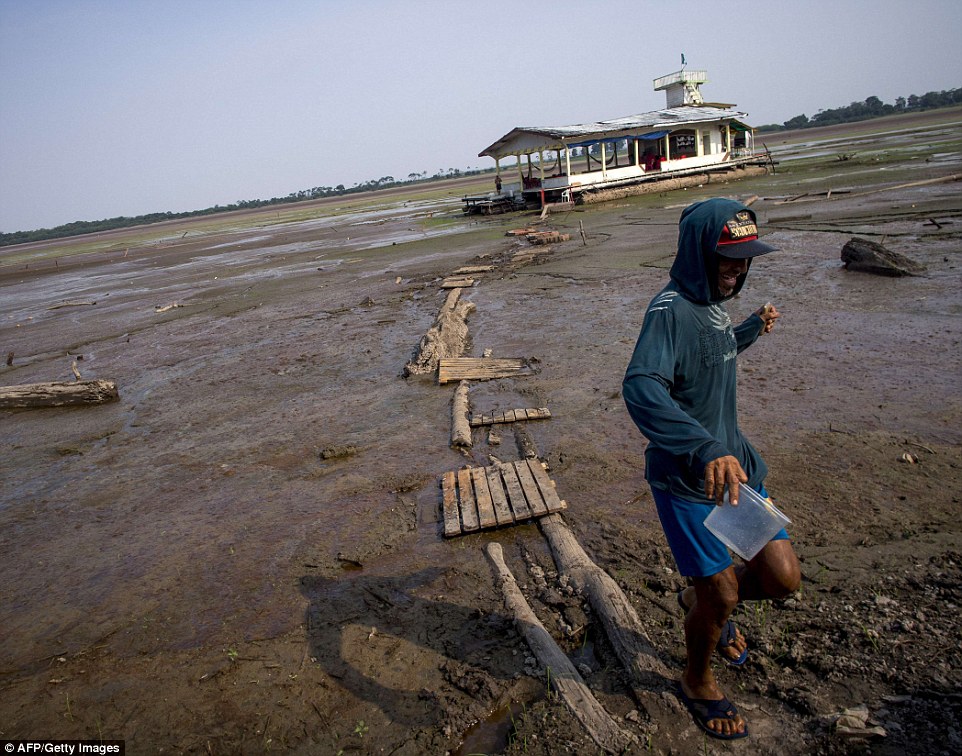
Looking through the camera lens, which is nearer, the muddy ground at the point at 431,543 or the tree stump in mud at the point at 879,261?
the muddy ground at the point at 431,543

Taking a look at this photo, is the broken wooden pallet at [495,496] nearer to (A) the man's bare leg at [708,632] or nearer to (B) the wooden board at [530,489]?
(B) the wooden board at [530,489]

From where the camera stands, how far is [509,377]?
752 centimetres

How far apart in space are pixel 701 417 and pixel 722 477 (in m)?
0.45

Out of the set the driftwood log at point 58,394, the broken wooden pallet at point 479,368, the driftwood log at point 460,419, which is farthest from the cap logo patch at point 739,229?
the driftwood log at point 58,394

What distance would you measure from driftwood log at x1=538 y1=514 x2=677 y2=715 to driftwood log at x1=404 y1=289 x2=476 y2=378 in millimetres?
4365

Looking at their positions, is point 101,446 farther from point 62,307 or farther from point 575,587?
point 62,307

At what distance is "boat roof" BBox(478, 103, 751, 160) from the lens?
94.6ft

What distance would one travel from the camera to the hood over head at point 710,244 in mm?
2201

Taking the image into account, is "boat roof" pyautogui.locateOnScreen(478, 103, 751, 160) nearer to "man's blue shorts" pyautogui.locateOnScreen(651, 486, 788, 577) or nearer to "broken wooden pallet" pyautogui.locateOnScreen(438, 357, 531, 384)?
"broken wooden pallet" pyautogui.locateOnScreen(438, 357, 531, 384)

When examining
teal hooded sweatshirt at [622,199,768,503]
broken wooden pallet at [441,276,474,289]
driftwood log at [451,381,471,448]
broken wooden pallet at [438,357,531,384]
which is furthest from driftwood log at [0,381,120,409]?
teal hooded sweatshirt at [622,199,768,503]

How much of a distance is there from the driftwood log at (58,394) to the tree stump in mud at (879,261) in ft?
37.7

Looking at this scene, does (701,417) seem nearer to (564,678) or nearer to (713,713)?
(713,713)

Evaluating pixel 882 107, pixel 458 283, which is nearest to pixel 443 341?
pixel 458 283

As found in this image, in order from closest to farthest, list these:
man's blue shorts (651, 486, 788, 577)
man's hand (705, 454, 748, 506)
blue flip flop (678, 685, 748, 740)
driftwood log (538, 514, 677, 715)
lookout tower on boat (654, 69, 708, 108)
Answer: man's hand (705, 454, 748, 506) → man's blue shorts (651, 486, 788, 577) → blue flip flop (678, 685, 748, 740) → driftwood log (538, 514, 677, 715) → lookout tower on boat (654, 69, 708, 108)
